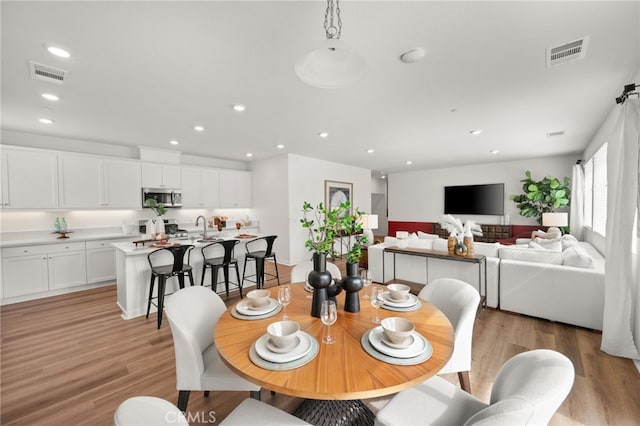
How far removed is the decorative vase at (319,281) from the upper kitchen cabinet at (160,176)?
5161mm

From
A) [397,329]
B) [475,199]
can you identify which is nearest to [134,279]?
[397,329]

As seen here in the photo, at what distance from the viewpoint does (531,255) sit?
3.33m

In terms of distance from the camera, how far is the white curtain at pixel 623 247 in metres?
2.28

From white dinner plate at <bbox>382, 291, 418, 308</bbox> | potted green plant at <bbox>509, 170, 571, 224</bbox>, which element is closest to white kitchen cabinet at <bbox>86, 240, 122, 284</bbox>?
white dinner plate at <bbox>382, 291, 418, 308</bbox>

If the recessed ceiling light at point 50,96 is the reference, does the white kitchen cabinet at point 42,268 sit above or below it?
below

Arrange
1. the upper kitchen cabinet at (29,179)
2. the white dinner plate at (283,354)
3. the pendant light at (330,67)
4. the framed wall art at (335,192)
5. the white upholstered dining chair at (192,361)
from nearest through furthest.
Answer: the white dinner plate at (283,354) → the pendant light at (330,67) → the white upholstered dining chair at (192,361) → the upper kitchen cabinet at (29,179) → the framed wall art at (335,192)

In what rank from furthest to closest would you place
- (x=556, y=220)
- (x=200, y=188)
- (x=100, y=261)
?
(x=200, y=188) < (x=556, y=220) < (x=100, y=261)

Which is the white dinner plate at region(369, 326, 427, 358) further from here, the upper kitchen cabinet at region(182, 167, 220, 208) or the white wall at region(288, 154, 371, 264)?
the upper kitchen cabinet at region(182, 167, 220, 208)

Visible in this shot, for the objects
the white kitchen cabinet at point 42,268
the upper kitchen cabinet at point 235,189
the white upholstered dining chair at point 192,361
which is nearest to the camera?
the white upholstered dining chair at point 192,361

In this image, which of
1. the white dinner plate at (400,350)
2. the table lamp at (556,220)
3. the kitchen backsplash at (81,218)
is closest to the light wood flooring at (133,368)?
the white dinner plate at (400,350)

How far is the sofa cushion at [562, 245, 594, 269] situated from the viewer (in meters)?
2.97

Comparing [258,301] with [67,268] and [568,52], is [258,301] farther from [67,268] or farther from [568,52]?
[67,268]

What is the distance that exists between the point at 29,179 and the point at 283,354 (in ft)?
18.0

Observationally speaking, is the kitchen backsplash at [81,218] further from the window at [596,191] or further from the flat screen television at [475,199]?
the window at [596,191]
